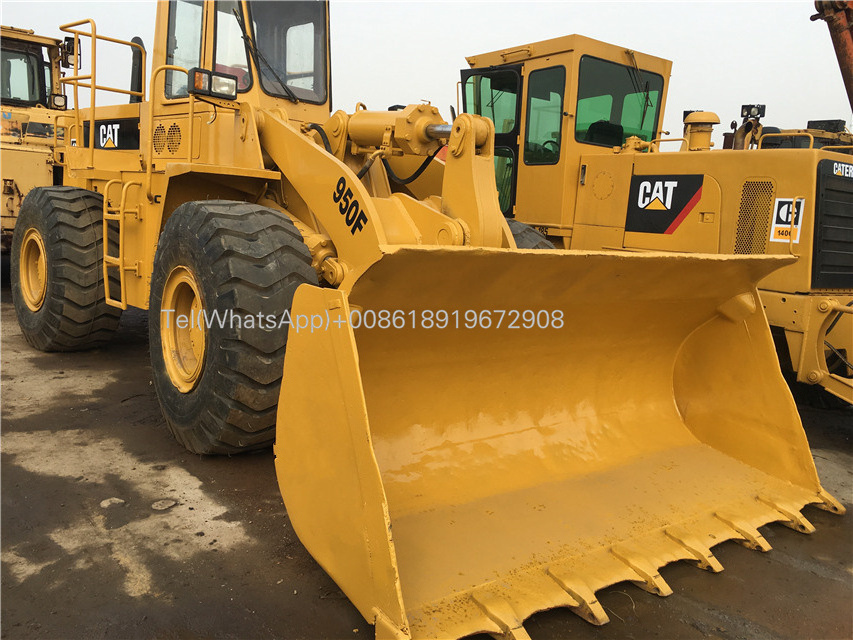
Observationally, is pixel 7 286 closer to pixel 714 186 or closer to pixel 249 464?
pixel 249 464

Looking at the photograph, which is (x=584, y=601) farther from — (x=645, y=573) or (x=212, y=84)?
(x=212, y=84)

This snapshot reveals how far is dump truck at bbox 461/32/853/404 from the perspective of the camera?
4.62m

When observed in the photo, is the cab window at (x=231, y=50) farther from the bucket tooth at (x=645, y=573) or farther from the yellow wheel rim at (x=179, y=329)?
the bucket tooth at (x=645, y=573)

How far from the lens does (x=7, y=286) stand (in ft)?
30.9

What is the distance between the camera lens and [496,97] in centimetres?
680

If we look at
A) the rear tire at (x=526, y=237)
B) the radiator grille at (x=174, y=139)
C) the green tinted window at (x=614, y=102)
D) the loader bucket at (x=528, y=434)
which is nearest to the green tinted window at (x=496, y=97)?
the green tinted window at (x=614, y=102)

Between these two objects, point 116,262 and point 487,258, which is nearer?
point 487,258

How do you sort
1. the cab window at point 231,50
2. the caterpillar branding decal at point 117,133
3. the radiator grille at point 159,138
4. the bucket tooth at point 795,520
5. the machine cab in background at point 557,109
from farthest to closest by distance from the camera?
the machine cab in background at point 557,109
the caterpillar branding decal at point 117,133
the radiator grille at point 159,138
the cab window at point 231,50
the bucket tooth at point 795,520

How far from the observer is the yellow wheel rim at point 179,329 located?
3.85 metres

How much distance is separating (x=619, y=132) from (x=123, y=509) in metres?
5.42

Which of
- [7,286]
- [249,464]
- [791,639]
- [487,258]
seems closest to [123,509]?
[249,464]


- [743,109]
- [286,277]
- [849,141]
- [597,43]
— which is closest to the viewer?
[286,277]

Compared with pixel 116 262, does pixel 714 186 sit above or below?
above

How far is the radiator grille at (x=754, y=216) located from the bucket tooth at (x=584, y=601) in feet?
11.3
